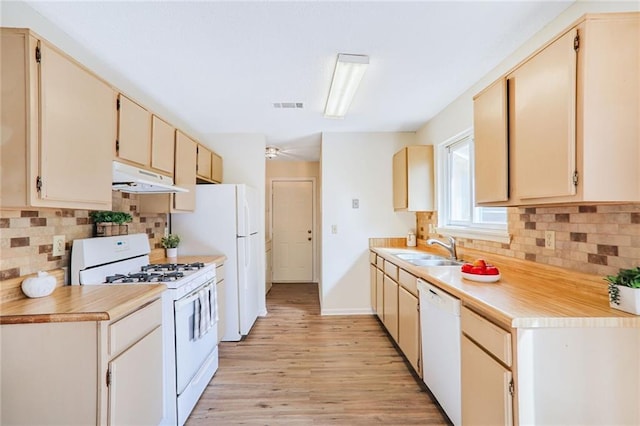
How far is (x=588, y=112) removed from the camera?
121cm

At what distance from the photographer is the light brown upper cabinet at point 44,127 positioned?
1.28m

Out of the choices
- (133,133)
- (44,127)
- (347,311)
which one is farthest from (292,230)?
(44,127)

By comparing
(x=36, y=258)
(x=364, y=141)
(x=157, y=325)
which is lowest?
(x=157, y=325)

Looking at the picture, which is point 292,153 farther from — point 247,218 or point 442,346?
point 442,346

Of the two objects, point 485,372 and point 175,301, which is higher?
point 175,301

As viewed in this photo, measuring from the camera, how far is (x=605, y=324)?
3.77 feet

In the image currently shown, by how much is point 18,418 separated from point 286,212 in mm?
4727

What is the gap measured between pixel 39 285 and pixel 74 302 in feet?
0.86

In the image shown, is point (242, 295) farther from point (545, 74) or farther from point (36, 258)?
point (545, 74)

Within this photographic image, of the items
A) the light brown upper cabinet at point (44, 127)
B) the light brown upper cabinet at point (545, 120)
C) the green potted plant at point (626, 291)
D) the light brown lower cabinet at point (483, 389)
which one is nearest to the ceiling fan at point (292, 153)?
the light brown upper cabinet at point (44, 127)

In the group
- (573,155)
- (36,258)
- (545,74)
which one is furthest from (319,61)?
(36,258)

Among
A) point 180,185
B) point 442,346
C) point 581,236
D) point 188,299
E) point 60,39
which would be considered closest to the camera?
point 581,236

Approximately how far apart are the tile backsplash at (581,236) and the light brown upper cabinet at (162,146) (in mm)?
2725

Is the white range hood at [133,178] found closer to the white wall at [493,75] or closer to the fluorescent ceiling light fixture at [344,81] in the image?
the fluorescent ceiling light fixture at [344,81]
